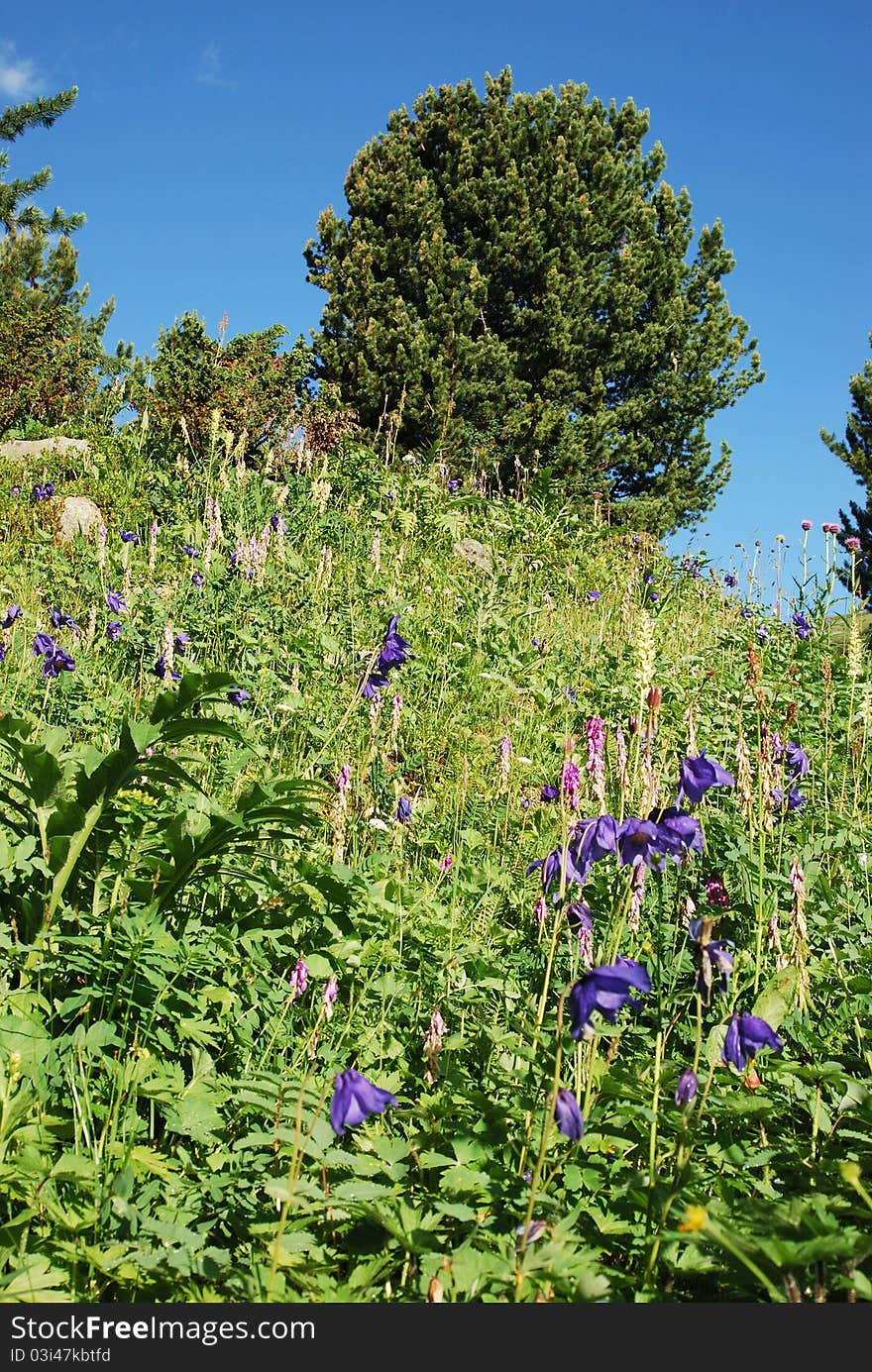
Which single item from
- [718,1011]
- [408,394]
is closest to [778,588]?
[718,1011]

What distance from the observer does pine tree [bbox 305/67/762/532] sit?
16.7m

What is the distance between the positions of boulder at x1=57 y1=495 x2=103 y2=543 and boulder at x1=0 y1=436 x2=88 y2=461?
5.13 ft

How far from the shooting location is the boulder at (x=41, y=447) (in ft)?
30.9

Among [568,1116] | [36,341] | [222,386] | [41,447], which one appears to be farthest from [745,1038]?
[36,341]

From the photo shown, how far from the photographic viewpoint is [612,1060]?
6.72 ft

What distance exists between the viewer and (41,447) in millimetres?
9758

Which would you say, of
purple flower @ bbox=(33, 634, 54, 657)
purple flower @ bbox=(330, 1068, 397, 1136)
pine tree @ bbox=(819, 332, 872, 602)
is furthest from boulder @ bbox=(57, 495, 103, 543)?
pine tree @ bbox=(819, 332, 872, 602)

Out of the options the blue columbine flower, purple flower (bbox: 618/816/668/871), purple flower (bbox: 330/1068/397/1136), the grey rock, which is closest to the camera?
purple flower (bbox: 330/1068/397/1136)

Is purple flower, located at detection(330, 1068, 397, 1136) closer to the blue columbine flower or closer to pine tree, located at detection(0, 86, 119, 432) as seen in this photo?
the blue columbine flower

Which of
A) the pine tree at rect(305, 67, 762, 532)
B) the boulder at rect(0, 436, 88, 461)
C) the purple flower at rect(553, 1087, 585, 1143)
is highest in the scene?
the pine tree at rect(305, 67, 762, 532)

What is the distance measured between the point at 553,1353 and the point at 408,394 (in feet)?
53.4

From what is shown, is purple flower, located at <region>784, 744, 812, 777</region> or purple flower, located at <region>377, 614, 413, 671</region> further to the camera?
purple flower, located at <region>784, 744, 812, 777</region>

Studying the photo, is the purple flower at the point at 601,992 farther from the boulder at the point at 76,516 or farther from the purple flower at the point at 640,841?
the boulder at the point at 76,516

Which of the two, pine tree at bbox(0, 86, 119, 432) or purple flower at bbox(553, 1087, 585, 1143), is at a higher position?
pine tree at bbox(0, 86, 119, 432)
